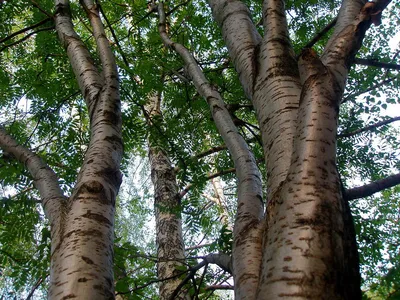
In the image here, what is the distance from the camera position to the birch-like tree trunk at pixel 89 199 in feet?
4.10

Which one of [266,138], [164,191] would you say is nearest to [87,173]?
[266,138]

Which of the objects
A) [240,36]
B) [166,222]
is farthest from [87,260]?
[166,222]

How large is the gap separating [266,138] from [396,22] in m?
7.04

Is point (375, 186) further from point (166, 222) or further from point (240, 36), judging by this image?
point (166, 222)

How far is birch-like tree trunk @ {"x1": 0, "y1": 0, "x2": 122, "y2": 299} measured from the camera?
125 centimetres

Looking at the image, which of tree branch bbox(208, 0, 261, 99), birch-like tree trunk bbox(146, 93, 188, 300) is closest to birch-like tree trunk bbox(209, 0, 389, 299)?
tree branch bbox(208, 0, 261, 99)

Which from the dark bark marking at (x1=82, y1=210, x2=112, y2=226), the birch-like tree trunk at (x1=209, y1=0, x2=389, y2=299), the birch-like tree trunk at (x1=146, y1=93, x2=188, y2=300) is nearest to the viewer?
the birch-like tree trunk at (x1=209, y1=0, x2=389, y2=299)

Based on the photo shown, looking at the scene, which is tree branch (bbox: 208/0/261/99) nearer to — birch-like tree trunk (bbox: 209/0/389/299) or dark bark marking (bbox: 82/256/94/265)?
birch-like tree trunk (bbox: 209/0/389/299)

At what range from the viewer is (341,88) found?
1.35 meters

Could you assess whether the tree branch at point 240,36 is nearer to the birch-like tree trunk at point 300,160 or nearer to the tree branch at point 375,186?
the birch-like tree trunk at point 300,160

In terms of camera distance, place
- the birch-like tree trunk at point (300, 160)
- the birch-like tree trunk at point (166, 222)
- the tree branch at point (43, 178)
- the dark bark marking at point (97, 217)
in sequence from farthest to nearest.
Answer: the birch-like tree trunk at point (166, 222)
the tree branch at point (43, 178)
the dark bark marking at point (97, 217)
the birch-like tree trunk at point (300, 160)

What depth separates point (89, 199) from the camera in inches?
60.2

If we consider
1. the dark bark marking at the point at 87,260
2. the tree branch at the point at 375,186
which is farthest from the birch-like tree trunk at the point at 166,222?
the tree branch at the point at 375,186

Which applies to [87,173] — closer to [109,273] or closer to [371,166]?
[109,273]
